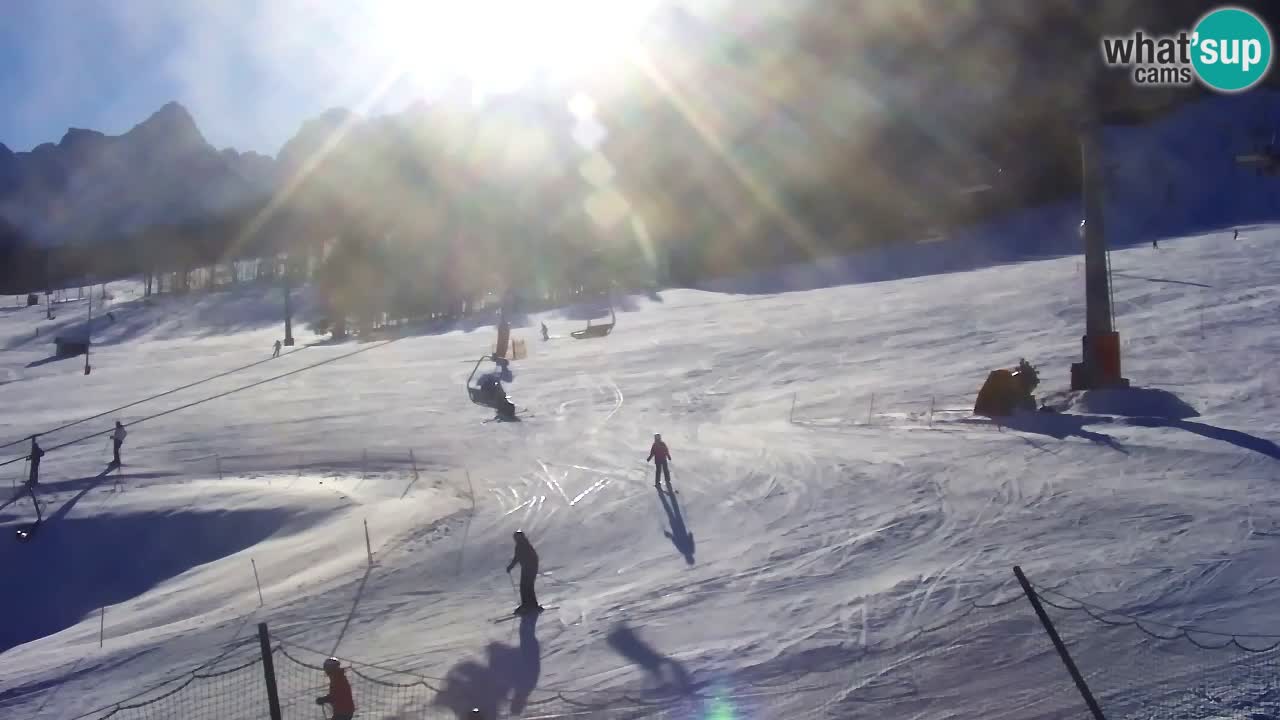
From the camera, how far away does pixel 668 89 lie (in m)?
87.9

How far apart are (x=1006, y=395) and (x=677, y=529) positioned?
29.4 ft

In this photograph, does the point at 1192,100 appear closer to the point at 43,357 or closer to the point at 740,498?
the point at 740,498

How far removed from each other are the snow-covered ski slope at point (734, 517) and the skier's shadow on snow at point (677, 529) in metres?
0.12

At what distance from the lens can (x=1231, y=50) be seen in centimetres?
6444

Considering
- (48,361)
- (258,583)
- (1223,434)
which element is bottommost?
(258,583)

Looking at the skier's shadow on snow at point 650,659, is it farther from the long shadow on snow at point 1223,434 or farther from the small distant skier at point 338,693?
the long shadow on snow at point 1223,434

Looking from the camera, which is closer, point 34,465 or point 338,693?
point 338,693

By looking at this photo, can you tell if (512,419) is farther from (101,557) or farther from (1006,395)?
(1006,395)

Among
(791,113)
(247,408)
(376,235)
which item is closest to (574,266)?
(376,235)

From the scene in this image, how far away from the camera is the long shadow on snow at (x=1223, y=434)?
51.0ft

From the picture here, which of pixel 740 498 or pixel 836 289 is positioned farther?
pixel 836 289

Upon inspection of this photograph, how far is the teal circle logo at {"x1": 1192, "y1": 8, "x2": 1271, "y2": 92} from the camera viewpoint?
203ft

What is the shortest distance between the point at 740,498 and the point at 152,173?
156 metres

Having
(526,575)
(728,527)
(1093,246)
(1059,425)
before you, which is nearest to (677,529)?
(728,527)
